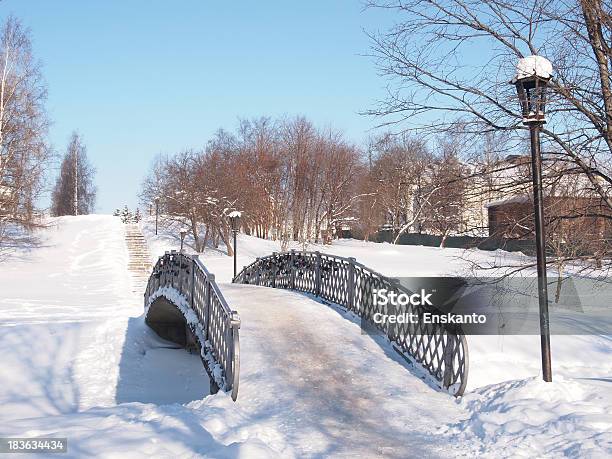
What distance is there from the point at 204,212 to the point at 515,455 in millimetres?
31930

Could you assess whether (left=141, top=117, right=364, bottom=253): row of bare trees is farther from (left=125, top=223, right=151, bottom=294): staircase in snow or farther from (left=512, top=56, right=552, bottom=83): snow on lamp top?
(left=512, top=56, right=552, bottom=83): snow on lamp top

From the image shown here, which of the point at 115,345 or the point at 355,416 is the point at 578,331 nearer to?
the point at 355,416

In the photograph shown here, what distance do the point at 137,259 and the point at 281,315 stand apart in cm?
2606

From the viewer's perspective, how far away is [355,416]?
6.03m

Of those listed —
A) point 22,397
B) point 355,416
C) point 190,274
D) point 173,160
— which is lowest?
point 22,397

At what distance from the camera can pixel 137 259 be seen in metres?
34.6

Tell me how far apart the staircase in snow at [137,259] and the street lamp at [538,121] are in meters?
21.5

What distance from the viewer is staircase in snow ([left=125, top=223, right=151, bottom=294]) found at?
2787 centimetres

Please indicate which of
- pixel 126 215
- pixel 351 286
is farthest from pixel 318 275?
pixel 126 215

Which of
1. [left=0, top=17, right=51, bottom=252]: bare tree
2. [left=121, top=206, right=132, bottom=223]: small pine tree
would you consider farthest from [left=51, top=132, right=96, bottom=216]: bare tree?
[left=0, top=17, right=51, bottom=252]: bare tree

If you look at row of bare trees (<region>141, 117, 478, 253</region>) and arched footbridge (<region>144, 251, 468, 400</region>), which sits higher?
row of bare trees (<region>141, 117, 478, 253</region>)

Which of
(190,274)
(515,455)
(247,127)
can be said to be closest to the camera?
(515,455)

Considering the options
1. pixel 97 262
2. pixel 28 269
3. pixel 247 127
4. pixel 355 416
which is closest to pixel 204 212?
pixel 97 262

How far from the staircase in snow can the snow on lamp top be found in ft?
71.6
